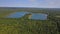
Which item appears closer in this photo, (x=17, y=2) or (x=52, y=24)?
(x=52, y=24)

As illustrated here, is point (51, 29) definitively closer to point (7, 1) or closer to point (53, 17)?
point (53, 17)

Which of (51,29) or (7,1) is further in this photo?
(7,1)

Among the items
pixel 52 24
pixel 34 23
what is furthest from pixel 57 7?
pixel 34 23

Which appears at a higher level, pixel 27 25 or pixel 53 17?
pixel 53 17

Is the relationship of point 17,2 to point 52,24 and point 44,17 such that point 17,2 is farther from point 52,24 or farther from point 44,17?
point 52,24

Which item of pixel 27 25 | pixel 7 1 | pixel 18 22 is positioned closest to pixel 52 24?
pixel 27 25

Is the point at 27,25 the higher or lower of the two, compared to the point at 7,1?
lower

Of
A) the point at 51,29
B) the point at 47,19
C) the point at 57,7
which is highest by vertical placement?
the point at 57,7
